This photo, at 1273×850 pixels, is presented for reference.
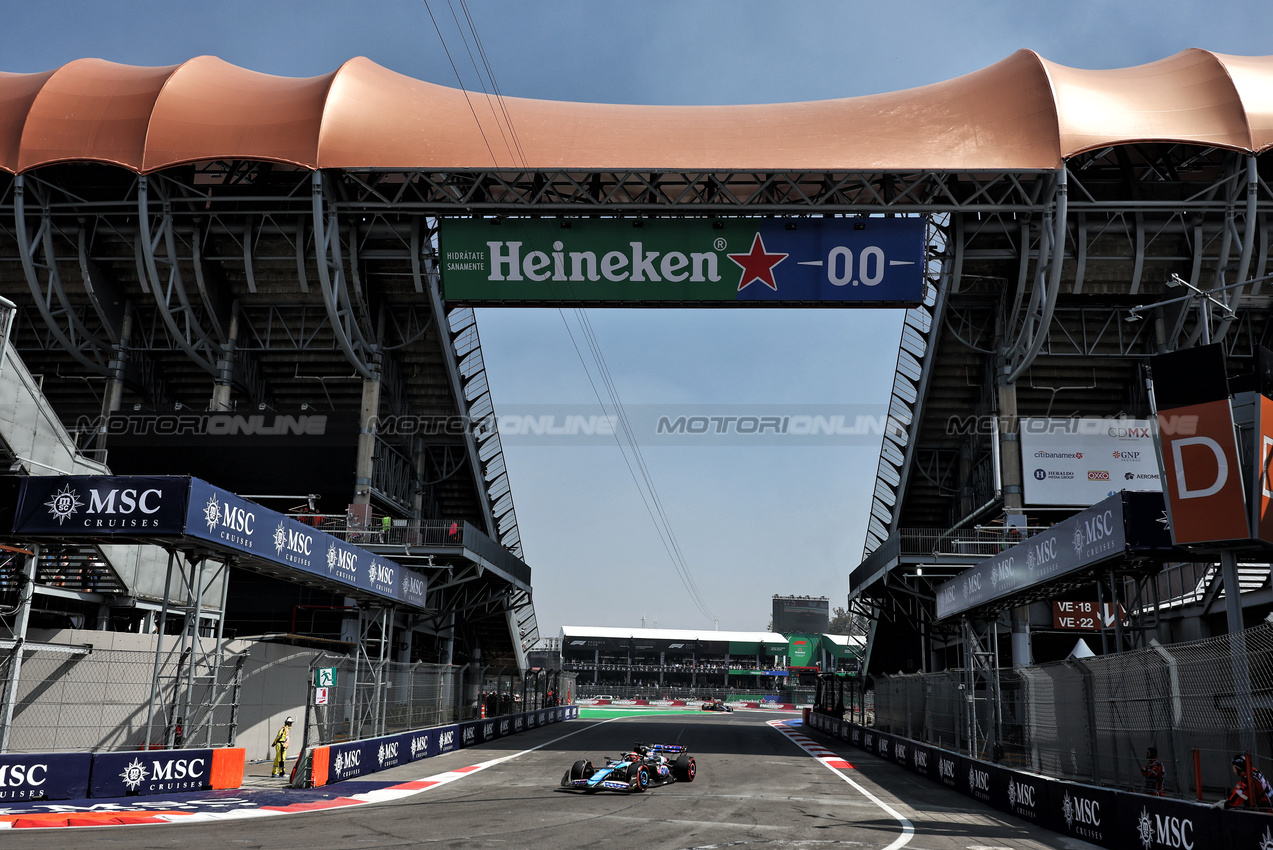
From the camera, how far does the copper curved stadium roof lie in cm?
3177

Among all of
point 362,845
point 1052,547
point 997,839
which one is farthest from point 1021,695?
point 362,845

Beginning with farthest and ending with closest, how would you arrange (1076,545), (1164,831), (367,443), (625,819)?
1. (367,443)
2. (1076,545)
3. (625,819)
4. (1164,831)

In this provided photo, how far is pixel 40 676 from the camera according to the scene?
1803 centimetres

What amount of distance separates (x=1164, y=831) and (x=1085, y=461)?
27715mm

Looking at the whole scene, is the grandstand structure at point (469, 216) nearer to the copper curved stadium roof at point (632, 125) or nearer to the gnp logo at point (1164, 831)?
the copper curved stadium roof at point (632, 125)

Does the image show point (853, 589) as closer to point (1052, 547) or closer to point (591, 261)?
point (591, 261)

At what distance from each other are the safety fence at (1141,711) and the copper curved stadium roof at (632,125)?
18.6 metres

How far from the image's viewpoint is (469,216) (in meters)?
35.2

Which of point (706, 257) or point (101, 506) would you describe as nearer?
point (101, 506)

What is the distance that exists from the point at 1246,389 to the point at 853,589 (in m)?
33.4

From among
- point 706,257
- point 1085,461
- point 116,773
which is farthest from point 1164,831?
point 1085,461

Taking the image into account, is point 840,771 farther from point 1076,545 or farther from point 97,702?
point 97,702

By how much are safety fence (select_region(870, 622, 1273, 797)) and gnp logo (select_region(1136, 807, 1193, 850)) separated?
55cm

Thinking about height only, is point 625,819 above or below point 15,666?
below
